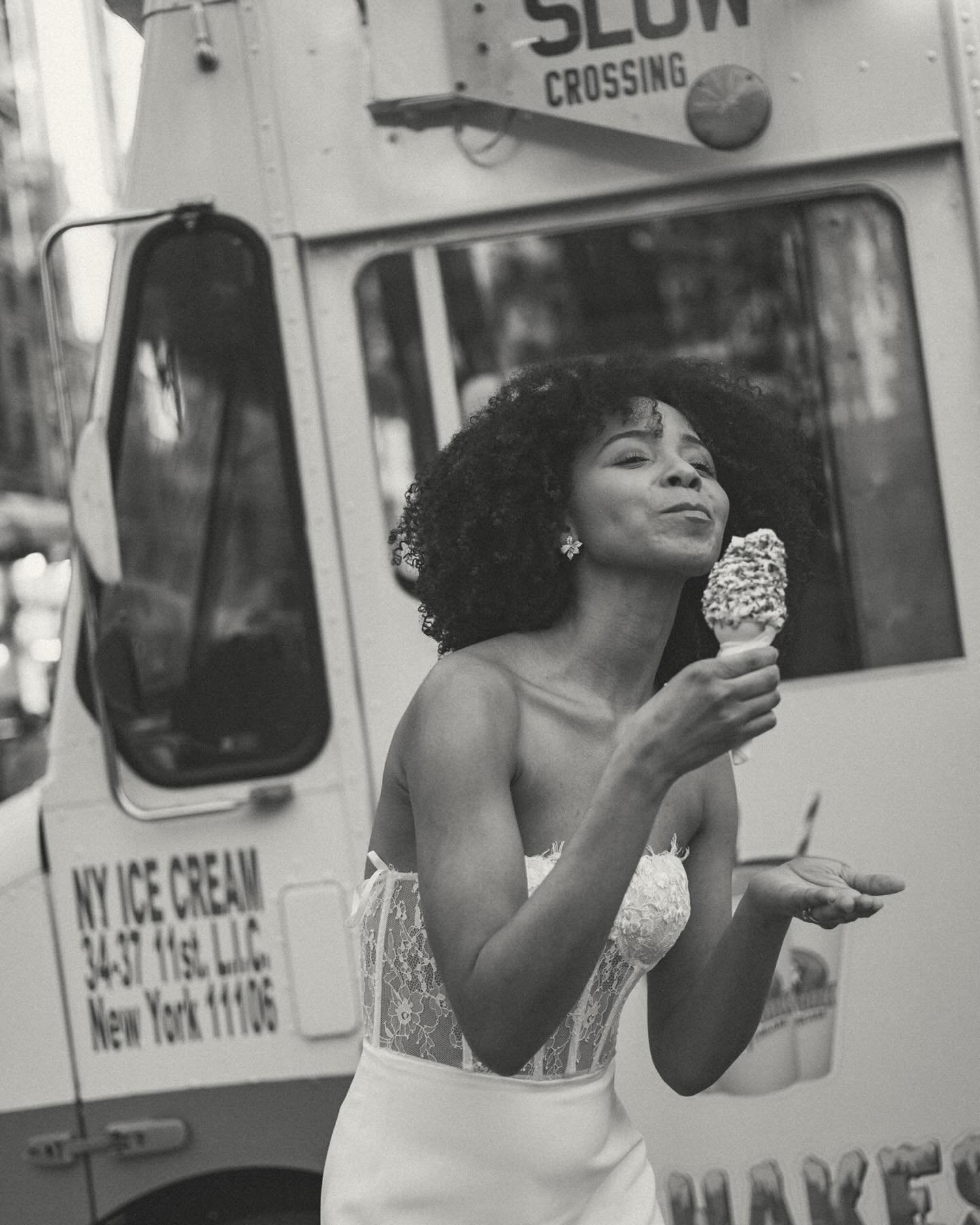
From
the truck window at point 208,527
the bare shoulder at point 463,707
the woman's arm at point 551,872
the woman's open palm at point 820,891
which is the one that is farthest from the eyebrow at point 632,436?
the truck window at point 208,527

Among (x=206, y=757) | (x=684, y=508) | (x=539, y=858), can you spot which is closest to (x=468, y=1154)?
(x=539, y=858)

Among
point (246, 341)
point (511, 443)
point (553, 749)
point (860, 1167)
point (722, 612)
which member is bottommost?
point (860, 1167)

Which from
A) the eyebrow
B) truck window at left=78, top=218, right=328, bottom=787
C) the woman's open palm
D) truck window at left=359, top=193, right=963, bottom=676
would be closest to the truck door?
truck window at left=78, top=218, right=328, bottom=787

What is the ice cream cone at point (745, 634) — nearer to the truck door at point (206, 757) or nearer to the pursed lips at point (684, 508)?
the pursed lips at point (684, 508)

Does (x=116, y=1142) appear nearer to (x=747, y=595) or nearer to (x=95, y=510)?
(x=95, y=510)

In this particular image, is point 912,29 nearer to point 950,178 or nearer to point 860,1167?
point 950,178

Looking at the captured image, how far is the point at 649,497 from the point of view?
1.87 metres

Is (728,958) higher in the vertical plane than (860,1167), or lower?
higher

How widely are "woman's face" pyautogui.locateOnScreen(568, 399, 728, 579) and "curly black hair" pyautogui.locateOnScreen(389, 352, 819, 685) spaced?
3 centimetres

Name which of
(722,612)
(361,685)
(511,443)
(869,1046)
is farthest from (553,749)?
(869,1046)

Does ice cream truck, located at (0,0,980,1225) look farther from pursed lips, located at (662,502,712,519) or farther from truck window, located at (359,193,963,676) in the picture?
pursed lips, located at (662,502,712,519)

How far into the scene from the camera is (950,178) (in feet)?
9.34

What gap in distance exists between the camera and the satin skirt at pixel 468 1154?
1.87 meters

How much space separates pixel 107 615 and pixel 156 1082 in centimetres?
92
